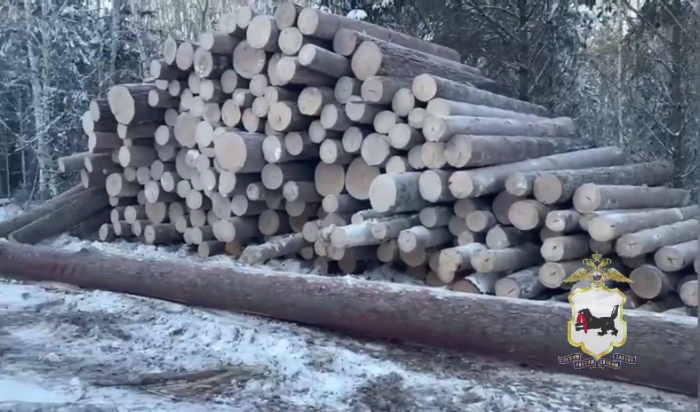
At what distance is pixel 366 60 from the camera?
Answer: 5.66 m

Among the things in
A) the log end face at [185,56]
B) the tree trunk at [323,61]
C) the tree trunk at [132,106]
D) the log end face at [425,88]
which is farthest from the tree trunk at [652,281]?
the tree trunk at [132,106]

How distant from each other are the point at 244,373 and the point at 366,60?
3.06m

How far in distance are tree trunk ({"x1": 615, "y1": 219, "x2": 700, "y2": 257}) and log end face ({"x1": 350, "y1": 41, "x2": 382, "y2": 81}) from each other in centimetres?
241

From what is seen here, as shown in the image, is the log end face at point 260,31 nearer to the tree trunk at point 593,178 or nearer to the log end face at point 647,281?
the tree trunk at point 593,178

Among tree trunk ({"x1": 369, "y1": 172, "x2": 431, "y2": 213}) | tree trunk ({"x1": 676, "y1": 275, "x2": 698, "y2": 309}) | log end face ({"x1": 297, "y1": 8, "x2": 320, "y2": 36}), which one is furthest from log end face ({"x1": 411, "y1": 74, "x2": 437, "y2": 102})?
tree trunk ({"x1": 676, "y1": 275, "x2": 698, "y2": 309})

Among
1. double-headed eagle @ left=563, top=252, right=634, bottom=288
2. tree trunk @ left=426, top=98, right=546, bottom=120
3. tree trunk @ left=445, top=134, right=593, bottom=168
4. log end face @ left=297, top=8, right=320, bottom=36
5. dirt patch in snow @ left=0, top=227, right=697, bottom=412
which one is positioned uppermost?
log end face @ left=297, top=8, right=320, bottom=36

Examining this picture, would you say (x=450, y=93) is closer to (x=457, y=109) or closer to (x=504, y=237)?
(x=457, y=109)

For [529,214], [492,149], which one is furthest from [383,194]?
[529,214]

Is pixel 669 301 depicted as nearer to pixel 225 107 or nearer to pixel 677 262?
pixel 677 262

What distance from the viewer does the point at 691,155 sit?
8844 millimetres

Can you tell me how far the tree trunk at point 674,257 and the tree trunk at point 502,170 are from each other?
3.93 ft

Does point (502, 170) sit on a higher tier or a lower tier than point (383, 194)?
higher

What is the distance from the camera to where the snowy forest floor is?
3193 mm

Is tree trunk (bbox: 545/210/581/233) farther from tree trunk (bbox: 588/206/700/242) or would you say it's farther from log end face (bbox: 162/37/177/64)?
log end face (bbox: 162/37/177/64)
